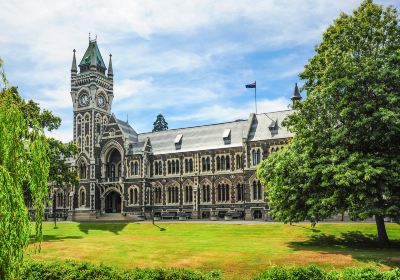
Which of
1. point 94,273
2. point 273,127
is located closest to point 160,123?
point 273,127

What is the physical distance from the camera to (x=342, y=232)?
37.9m

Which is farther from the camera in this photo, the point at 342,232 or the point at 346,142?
the point at 342,232

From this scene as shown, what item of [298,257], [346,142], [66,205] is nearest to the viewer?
[298,257]

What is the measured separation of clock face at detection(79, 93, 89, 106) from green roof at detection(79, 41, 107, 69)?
240 inches

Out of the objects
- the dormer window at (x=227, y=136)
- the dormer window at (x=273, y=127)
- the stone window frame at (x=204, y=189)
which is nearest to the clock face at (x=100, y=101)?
the dormer window at (x=227, y=136)

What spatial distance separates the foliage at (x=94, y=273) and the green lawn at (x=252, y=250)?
180 inches

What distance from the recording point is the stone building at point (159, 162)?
200 ft

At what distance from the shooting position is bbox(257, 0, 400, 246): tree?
2698cm

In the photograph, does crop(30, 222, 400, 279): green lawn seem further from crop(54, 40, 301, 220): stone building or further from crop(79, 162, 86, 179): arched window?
crop(79, 162, 86, 179): arched window

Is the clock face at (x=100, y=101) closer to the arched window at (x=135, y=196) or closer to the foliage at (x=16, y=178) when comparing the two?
the arched window at (x=135, y=196)

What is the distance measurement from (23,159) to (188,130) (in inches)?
2199

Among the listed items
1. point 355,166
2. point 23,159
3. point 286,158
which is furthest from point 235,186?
point 23,159

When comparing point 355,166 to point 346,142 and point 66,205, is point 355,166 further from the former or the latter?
point 66,205

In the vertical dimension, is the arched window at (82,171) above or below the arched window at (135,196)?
above
